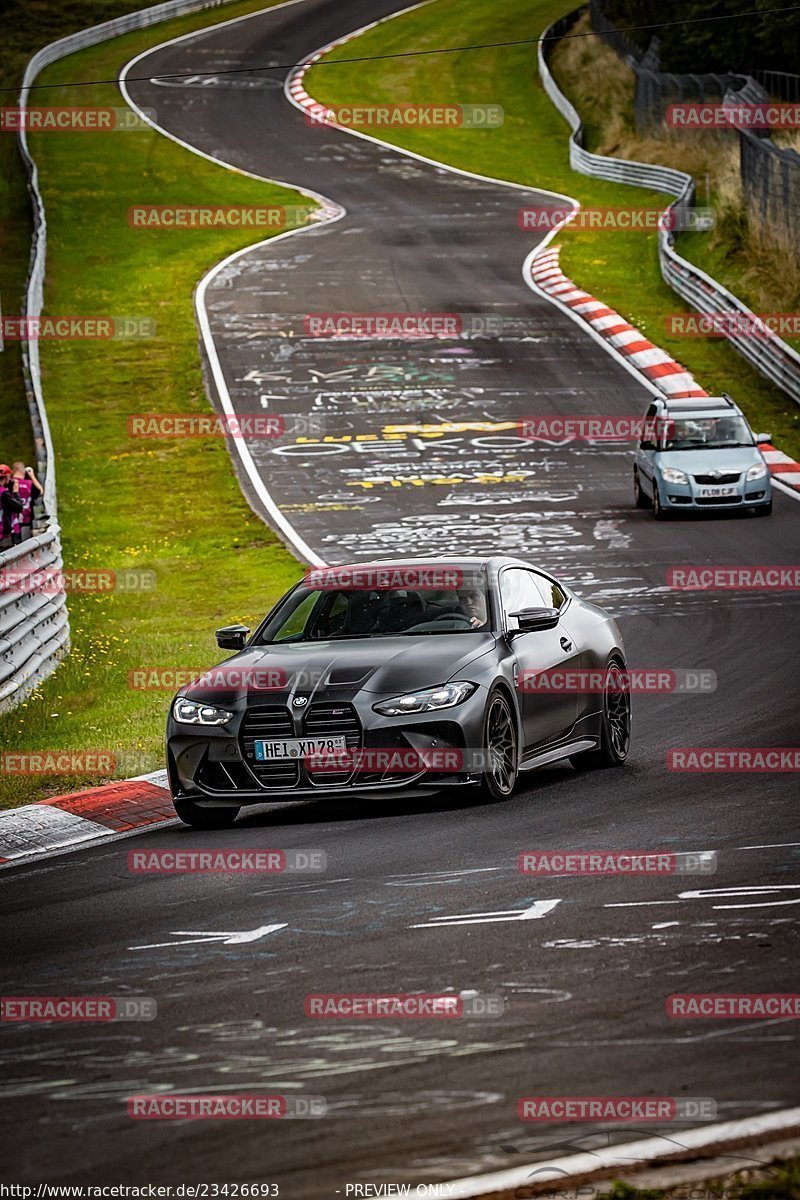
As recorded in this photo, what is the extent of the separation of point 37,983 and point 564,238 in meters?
41.9

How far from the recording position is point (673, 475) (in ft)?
83.9

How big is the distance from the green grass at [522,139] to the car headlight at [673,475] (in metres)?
4.97

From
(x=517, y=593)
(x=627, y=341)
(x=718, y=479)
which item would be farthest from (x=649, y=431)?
(x=517, y=593)

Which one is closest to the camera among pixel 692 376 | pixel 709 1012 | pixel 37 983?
pixel 709 1012

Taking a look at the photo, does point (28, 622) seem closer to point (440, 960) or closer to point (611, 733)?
point (611, 733)

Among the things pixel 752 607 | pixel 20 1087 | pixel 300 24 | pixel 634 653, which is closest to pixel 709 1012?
pixel 20 1087

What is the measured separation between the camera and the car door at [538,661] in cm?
1135

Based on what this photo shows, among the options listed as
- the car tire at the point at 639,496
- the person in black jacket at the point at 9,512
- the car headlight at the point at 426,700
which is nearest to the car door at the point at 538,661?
the car headlight at the point at 426,700

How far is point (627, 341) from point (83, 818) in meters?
27.5

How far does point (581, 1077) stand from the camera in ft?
18.7

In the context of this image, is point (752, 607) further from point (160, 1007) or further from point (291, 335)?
point (291, 335)

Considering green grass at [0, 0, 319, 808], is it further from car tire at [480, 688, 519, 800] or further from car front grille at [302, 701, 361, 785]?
car tire at [480, 688, 519, 800]

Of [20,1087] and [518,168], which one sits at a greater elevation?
[20,1087]

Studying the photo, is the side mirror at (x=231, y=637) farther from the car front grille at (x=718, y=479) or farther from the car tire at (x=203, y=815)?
the car front grille at (x=718, y=479)
